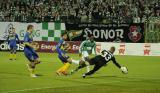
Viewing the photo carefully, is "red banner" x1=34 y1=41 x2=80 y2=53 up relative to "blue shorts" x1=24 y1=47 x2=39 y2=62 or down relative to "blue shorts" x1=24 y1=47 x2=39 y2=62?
down

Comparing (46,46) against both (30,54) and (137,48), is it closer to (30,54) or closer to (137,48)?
(137,48)

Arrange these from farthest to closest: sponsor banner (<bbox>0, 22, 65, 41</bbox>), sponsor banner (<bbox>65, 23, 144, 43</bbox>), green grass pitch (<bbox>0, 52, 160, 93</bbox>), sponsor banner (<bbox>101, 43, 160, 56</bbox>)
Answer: sponsor banner (<bbox>0, 22, 65, 41</bbox>) → sponsor banner (<bbox>65, 23, 144, 43</bbox>) → sponsor banner (<bbox>101, 43, 160, 56</bbox>) → green grass pitch (<bbox>0, 52, 160, 93</bbox>)

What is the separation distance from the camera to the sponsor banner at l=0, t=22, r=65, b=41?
46469 millimetres

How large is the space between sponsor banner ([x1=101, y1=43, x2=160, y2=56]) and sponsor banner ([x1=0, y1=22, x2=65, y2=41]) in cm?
581

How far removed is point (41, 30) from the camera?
4744 cm

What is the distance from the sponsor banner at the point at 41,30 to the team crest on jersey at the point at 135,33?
264 inches

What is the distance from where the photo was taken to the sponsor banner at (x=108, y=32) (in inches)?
1697

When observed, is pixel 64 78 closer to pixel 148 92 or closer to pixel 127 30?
pixel 148 92

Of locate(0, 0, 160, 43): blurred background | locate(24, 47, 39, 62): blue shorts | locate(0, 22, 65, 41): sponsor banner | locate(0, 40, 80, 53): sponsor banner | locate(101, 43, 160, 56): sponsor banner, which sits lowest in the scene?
locate(0, 40, 80, 53): sponsor banner

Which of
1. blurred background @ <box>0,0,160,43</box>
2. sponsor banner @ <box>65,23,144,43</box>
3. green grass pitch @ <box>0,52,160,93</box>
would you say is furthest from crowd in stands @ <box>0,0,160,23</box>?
green grass pitch @ <box>0,52,160,93</box>

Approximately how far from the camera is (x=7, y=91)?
17.2m

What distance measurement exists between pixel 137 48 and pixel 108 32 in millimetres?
4204

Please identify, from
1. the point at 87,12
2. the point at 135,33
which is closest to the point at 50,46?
the point at 87,12

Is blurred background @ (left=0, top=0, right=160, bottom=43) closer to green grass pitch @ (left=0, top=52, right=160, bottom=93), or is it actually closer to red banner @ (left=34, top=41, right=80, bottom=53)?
red banner @ (left=34, top=41, right=80, bottom=53)
